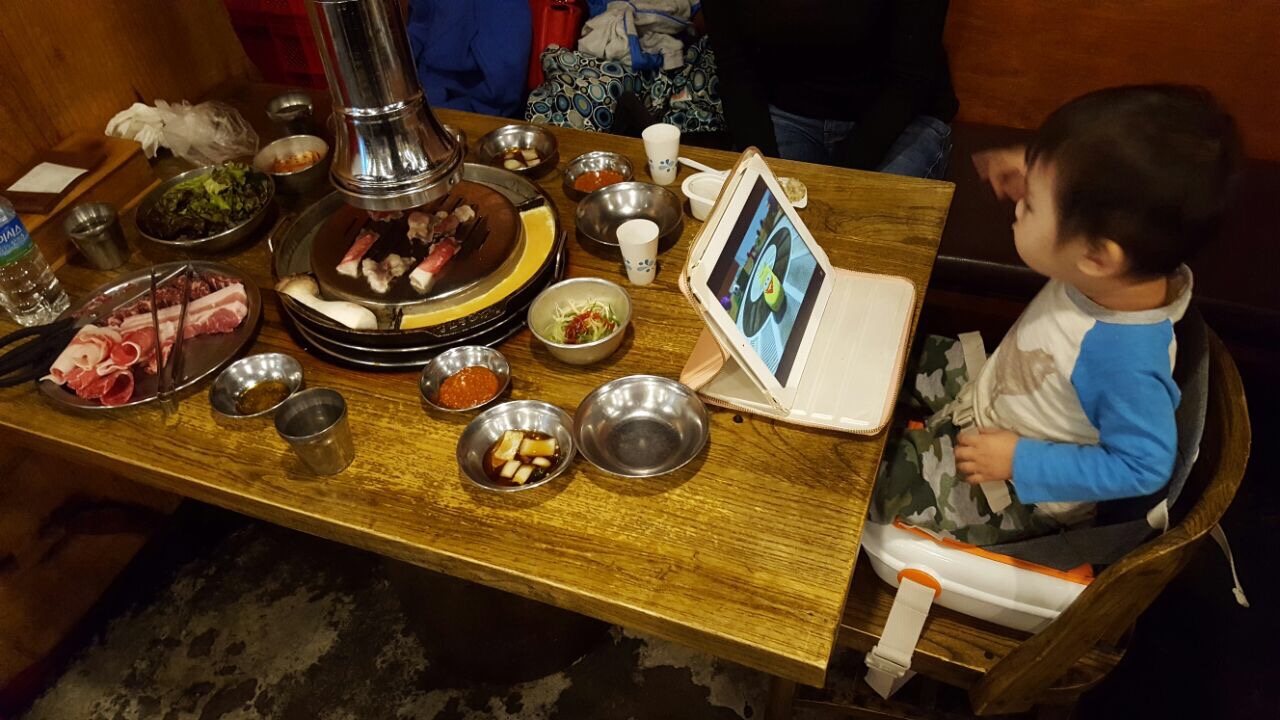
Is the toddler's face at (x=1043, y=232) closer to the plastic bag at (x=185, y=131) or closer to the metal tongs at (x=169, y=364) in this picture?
the metal tongs at (x=169, y=364)

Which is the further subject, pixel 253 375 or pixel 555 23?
pixel 555 23

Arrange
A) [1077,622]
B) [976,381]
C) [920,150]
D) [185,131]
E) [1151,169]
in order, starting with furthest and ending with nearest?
[920,150]
[185,131]
[976,381]
[1077,622]
[1151,169]

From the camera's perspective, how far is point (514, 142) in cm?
254

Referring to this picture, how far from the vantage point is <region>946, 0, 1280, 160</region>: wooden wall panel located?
2992mm

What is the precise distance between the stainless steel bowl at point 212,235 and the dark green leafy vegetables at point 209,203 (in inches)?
0.5

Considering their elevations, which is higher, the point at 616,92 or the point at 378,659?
the point at 616,92

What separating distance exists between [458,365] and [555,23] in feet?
8.68

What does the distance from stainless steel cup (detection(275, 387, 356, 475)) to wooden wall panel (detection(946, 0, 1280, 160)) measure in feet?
9.70

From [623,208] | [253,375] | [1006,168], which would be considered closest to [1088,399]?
[1006,168]

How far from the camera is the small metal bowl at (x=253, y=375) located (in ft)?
5.88

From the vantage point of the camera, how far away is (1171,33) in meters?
3.06

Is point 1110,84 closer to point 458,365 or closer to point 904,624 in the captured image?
point 904,624

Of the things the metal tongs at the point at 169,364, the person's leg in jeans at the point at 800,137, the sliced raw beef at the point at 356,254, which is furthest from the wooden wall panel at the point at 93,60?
→ the person's leg in jeans at the point at 800,137

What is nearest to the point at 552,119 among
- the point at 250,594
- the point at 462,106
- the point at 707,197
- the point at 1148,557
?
the point at 462,106
